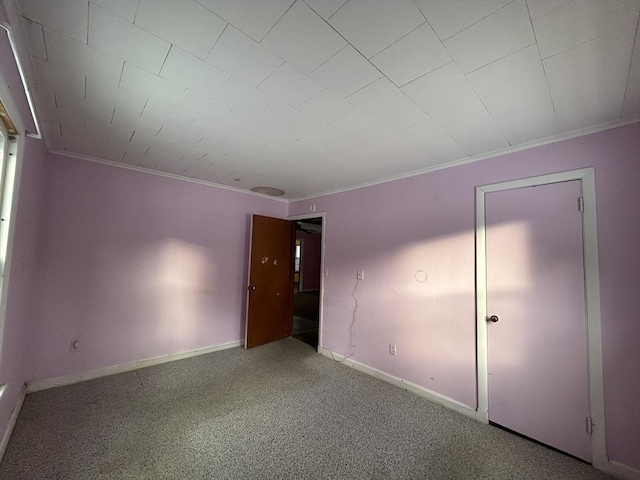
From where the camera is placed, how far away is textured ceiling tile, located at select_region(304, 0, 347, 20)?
3.16ft

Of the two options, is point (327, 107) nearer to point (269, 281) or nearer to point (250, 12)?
point (250, 12)

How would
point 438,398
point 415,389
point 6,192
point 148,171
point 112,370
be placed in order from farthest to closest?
point 148,171 < point 112,370 < point 415,389 < point 438,398 < point 6,192

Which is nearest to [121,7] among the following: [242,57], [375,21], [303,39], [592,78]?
[242,57]

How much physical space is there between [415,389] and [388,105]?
2.73m

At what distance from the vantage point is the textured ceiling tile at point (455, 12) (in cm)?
95

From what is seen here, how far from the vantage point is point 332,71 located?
1.32 m

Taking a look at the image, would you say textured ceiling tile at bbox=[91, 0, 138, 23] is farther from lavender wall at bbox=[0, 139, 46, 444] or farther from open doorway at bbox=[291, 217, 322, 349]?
open doorway at bbox=[291, 217, 322, 349]

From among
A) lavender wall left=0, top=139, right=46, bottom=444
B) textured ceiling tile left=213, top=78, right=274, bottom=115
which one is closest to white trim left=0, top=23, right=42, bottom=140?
lavender wall left=0, top=139, right=46, bottom=444

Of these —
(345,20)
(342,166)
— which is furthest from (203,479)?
(342,166)

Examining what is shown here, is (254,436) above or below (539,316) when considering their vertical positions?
below

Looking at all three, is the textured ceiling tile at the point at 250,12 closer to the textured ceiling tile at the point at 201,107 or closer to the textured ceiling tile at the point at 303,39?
the textured ceiling tile at the point at 303,39

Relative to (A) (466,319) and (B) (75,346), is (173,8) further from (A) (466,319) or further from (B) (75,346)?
(B) (75,346)

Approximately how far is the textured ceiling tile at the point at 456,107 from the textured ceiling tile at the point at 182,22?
1.05m

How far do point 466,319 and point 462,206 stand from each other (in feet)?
3.56
